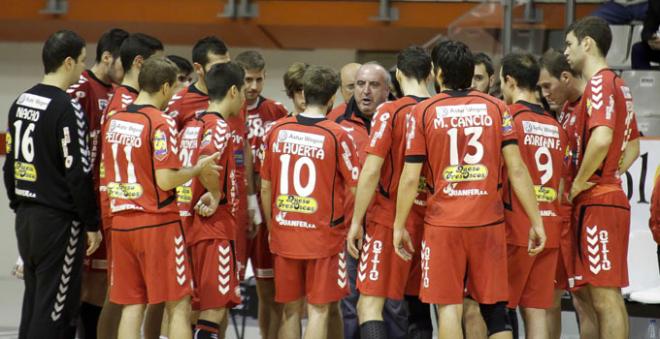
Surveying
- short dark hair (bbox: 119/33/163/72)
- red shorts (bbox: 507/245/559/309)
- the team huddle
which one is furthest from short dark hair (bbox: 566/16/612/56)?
short dark hair (bbox: 119/33/163/72)

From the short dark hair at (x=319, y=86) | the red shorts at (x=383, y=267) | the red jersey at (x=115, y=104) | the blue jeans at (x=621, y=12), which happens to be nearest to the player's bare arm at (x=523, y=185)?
the red shorts at (x=383, y=267)

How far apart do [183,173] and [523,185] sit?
6.61 ft

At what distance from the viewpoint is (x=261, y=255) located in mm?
7484

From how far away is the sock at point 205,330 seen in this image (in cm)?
644

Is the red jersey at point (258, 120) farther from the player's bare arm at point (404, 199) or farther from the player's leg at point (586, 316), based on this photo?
the player's leg at point (586, 316)

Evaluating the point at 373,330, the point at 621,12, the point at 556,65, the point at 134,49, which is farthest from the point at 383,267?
the point at 621,12

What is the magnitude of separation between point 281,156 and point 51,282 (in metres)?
1.64

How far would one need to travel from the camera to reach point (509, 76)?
6.58 metres

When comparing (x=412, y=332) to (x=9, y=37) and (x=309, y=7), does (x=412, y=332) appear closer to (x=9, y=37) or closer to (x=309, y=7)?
(x=309, y=7)

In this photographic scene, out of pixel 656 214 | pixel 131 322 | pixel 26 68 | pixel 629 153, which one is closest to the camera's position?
pixel 131 322

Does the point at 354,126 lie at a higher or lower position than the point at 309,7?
lower

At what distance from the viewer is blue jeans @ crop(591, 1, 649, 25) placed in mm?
11250

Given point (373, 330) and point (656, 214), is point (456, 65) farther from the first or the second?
point (656, 214)

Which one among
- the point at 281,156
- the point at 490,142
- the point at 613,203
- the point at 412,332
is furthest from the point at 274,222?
the point at 613,203
